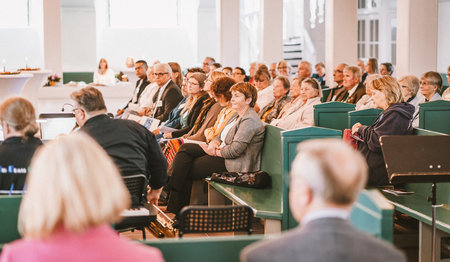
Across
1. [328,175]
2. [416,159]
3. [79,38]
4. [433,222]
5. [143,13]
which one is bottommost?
[433,222]

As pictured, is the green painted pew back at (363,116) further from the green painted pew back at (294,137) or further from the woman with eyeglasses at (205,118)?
the green painted pew back at (294,137)

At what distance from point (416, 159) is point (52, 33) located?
1469 centimetres

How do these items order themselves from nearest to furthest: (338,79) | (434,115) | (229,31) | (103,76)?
(434,115), (338,79), (229,31), (103,76)

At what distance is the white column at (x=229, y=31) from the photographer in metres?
17.3

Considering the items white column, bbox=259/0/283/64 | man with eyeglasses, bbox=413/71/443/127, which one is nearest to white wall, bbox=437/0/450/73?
white column, bbox=259/0/283/64

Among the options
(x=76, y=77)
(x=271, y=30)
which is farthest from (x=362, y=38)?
(x=76, y=77)

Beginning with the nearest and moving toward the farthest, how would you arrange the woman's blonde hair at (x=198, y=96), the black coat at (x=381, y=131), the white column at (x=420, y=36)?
the black coat at (x=381, y=131) → the woman's blonde hair at (x=198, y=96) → the white column at (x=420, y=36)

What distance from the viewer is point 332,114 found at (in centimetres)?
692

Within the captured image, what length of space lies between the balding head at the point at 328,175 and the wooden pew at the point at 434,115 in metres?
5.09

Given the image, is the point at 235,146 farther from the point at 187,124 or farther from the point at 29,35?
the point at 29,35

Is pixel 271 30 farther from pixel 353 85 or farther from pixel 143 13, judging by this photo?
pixel 143 13

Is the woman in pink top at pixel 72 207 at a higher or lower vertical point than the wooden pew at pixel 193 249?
higher

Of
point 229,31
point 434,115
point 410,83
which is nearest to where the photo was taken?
point 434,115

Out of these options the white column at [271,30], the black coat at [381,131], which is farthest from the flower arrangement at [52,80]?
the black coat at [381,131]
